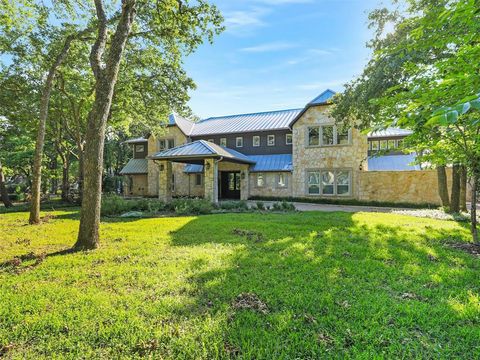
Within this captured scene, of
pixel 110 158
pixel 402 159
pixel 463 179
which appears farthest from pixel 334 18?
pixel 110 158

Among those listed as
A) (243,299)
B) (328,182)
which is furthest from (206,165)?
(243,299)

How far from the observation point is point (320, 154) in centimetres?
1934

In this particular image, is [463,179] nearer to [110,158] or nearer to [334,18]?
[334,18]

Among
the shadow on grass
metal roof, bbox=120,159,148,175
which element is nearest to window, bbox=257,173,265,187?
metal roof, bbox=120,159,148,175

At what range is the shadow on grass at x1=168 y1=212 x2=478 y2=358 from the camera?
2.62 meters

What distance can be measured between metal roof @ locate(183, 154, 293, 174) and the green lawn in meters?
14.5

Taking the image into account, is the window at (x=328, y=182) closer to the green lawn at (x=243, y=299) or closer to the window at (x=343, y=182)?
the window at (x=343, y=182)

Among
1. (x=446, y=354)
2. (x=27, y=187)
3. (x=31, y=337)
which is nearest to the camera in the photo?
(x=446, y=354)

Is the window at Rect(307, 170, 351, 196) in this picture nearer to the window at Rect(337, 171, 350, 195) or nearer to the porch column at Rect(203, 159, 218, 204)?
the window at Rect(337, 171, 350, 195)

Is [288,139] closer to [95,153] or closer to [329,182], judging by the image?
[329,182]

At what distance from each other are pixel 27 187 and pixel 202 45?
28.2 meters

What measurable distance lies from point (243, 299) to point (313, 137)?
17.6 metres

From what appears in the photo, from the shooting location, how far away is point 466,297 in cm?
361

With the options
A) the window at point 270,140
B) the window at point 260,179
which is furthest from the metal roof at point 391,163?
the window at point 260,179
